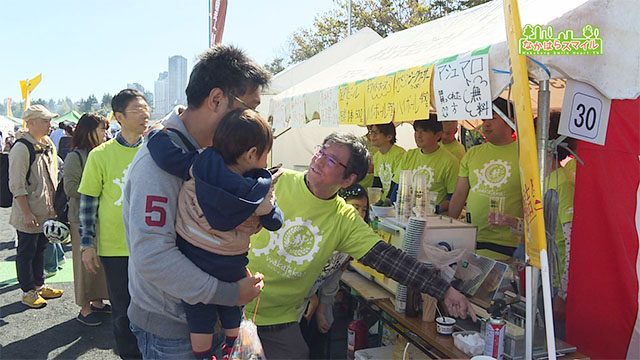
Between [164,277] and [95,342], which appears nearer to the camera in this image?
[164,277]

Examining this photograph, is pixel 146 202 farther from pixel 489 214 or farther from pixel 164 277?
pixel 489 214

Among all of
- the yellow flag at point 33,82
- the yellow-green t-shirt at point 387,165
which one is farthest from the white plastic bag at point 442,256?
the yellow flag at point 33,82

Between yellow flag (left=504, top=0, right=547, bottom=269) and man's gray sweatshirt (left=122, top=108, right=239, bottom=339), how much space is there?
3.75 ft

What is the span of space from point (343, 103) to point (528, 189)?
91.9 inches

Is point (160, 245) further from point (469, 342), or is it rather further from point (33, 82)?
point (33, 82)

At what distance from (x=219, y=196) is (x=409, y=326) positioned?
1460mm

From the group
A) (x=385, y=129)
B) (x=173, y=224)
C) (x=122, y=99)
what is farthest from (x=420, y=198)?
(x=385, y=129)

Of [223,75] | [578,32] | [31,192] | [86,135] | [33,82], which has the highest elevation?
[33,82]

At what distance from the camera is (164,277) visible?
4.56 ft

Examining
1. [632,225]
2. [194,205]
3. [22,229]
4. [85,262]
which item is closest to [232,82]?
[194,205]

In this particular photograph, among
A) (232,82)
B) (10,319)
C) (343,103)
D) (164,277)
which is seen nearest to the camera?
(164,277)

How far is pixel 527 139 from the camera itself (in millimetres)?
1802

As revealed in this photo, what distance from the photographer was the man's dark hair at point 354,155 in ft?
7.80

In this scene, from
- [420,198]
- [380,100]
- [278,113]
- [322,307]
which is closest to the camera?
[322,307]
